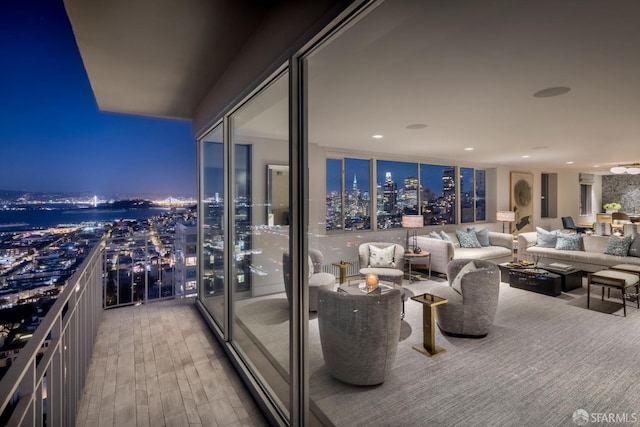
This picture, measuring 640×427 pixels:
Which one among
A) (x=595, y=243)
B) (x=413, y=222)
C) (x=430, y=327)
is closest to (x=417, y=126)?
(x=413, y=222)

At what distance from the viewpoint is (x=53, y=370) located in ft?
5.13

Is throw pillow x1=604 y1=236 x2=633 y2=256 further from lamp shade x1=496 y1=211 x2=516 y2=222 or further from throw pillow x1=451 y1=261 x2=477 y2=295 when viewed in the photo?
throw pillow x1=451 y1=261 x2=477 y2=295

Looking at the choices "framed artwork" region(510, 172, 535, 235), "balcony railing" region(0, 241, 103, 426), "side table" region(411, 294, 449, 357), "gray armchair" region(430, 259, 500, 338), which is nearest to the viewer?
"balcony railing" region(0, 241, 103, 426)

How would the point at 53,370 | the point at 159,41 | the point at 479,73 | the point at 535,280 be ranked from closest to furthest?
the point at 53,370, the point at 159,41, the point at 479,73, the point at 535,280

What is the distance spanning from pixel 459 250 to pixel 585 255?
6.95 feet

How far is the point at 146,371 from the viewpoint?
266 cm

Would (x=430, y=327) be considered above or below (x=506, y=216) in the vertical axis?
below

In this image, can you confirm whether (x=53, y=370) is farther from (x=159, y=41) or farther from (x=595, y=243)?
(x=595, y=243)

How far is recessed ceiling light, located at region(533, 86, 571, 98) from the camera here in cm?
279

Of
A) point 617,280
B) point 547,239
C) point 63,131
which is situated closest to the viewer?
point 63,131

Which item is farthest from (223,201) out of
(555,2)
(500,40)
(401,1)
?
(555,2)

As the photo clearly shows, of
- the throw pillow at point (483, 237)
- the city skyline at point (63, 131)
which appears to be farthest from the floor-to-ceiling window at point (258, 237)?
the throw pillow at point (483, 237)

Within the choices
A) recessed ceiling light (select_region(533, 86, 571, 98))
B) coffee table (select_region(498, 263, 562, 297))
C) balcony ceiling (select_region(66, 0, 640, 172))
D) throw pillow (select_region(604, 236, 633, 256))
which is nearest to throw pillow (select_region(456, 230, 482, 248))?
coffee table (select_region(498, 263, 562, 297))

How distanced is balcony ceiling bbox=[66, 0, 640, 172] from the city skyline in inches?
16.9
